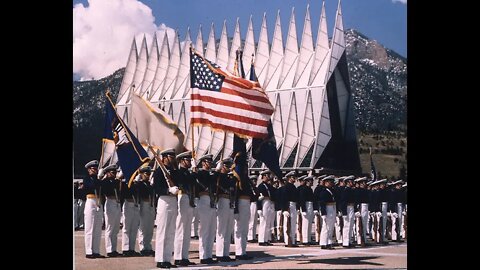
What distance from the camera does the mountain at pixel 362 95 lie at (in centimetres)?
993

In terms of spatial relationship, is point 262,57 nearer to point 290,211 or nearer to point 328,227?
point 290,211

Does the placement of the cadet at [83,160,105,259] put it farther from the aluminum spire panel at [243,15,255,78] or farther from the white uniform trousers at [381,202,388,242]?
the white uniform trousers at [381,202,388,242]

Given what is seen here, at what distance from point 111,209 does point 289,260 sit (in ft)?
9.28

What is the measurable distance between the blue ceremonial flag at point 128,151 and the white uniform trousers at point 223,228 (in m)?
1.34

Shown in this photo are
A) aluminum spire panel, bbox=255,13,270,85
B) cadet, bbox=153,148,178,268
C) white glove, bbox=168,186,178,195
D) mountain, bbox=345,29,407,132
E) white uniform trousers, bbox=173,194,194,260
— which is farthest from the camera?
aluminum spire panel, bbox=255,13,270,85

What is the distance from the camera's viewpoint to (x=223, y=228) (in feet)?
31.7

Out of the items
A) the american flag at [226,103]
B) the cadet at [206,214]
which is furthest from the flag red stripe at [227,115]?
the cadet at [206,214]

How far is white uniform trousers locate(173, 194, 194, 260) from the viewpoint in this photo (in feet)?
30.5

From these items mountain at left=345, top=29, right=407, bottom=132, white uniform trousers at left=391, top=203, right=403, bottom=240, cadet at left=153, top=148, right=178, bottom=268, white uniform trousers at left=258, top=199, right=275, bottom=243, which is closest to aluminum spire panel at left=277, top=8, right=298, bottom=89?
mountain at left=345, top=29, right=407, bottom=132

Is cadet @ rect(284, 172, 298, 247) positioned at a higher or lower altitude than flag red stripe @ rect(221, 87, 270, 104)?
lower

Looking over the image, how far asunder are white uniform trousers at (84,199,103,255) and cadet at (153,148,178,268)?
1098 mm
